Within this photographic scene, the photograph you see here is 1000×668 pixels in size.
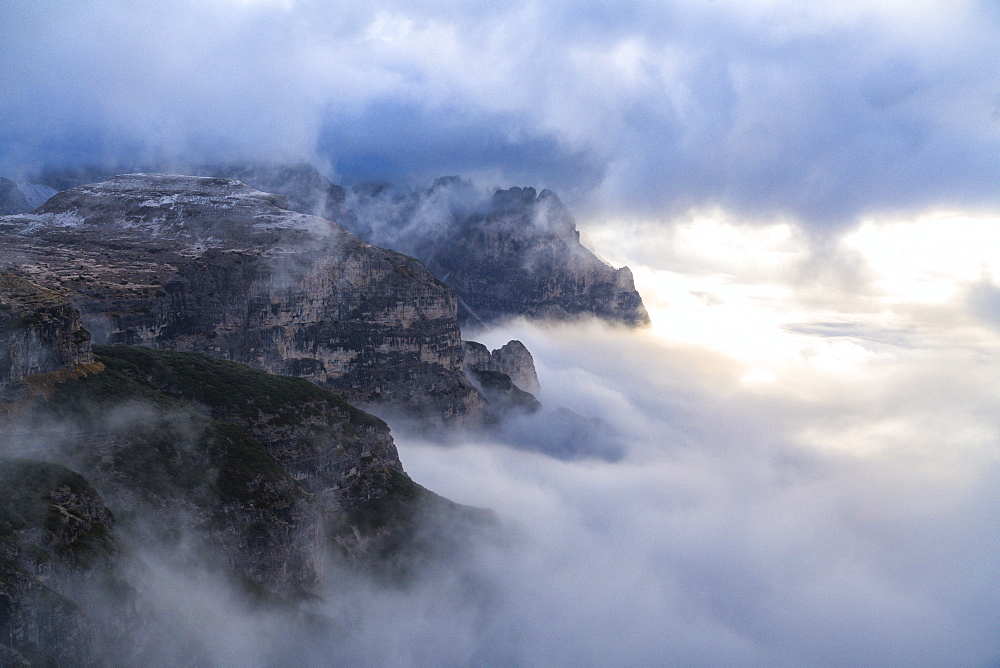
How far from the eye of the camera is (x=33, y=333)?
8756 cm

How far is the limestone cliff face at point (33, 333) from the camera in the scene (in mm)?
84688

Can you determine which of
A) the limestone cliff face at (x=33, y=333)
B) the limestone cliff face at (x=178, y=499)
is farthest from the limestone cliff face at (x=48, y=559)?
the limestone cliff face at (x=33, y=333)

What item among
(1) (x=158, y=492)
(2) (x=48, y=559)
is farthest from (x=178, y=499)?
(2) (x=48, y=559)

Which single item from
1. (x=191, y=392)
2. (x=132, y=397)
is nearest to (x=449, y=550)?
(x=191, y=392)

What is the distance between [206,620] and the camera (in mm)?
83875

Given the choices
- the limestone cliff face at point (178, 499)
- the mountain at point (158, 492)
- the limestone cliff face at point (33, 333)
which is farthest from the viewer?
the limestone cliff face at point (33, 333)

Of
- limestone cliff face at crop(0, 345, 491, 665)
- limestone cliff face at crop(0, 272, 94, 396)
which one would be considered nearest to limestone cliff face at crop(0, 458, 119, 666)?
limestone cliff face at crop(0, 345, 491, 665)

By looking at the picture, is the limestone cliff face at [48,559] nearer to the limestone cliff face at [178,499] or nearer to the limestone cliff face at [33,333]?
the limestone cliff face at [178,499]

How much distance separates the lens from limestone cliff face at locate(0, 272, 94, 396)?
3334 inches

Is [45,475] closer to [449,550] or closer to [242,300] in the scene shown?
[449,550]

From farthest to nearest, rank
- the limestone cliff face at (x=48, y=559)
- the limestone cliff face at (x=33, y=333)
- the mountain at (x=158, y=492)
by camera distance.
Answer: the limestone cliff face at (x=33, y=333)
the mountain at (x=158, y=492)
the limestone cliff face at (x=48, y=559)

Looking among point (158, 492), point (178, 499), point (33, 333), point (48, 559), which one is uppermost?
point (33, 333)

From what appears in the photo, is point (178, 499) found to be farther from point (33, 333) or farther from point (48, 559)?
point (48, 559)

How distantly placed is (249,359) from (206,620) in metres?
119
